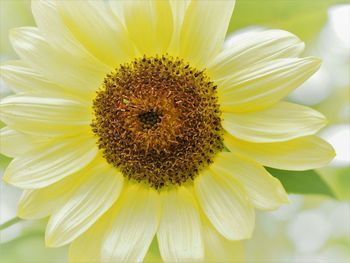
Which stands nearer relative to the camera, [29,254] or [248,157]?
[248,157]

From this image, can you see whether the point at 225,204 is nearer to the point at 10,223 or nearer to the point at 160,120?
the point at 160,120

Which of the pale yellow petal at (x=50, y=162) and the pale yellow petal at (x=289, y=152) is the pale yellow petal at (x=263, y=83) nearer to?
the pale yellow petal at (x=289, y=152)

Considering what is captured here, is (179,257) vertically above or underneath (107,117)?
underneath

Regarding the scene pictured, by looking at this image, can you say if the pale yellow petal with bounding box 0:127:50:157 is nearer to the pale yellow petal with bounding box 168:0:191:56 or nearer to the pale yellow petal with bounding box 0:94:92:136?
the pale yellow petal with bounding box 0:94:92:136

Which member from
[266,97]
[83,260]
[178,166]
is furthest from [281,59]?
[83,260]

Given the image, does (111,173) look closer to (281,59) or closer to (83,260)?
(83,260)

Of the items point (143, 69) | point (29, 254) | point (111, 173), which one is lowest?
point (29, 254)
